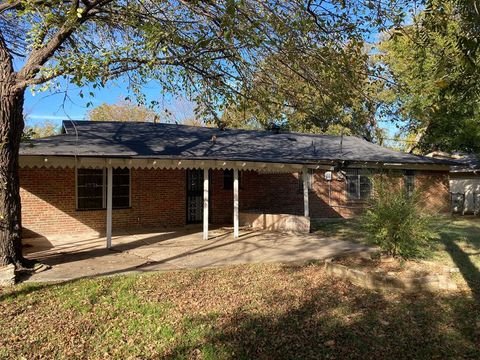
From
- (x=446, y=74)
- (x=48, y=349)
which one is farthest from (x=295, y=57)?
(x=48, y=349)

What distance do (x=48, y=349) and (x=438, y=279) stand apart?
581 cm

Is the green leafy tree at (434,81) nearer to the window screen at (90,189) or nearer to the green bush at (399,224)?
the green bush at (399,224)

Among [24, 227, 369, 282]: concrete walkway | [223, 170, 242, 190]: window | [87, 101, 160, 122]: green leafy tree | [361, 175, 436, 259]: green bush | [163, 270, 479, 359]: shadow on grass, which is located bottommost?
[163, 270, 479, 359]: shadow on grass

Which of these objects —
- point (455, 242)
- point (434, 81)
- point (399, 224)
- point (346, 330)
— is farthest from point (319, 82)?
point (455, 242)

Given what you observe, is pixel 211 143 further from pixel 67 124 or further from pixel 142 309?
pixel 142 309

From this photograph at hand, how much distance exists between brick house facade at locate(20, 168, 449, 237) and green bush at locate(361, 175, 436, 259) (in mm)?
1010

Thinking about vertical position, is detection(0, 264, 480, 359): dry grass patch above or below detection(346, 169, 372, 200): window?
below

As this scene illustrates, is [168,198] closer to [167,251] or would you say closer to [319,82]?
[167,251]

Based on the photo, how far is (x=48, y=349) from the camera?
4695 millimetres

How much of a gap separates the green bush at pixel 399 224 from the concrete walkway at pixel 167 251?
5.26ft

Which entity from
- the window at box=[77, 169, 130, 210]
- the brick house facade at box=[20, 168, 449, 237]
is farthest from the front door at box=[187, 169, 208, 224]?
the window at box=[77, 169, 130, 210]

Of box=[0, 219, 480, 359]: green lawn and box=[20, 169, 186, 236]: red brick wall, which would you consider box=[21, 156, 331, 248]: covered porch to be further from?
box=[0, 219, 480, 359]: green lawn

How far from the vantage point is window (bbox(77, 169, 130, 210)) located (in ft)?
42.5

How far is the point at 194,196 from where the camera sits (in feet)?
50.4
